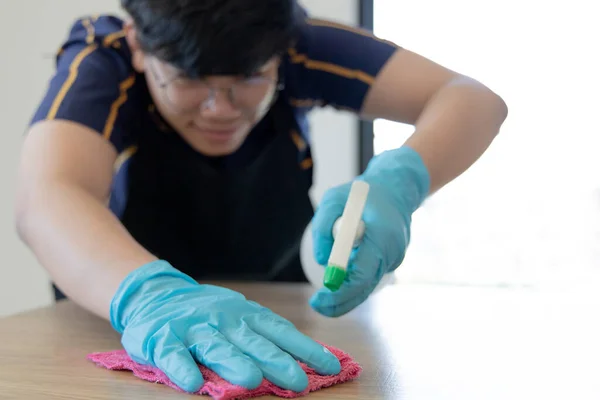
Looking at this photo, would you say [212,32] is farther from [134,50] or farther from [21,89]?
[21,89]

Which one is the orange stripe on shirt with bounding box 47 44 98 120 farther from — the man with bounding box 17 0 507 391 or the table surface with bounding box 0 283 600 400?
the table surface with bounding box 0 283 600 400

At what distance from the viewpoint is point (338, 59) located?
3.13 ft

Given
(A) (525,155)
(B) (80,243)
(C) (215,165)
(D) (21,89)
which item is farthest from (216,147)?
(D) (21,89)

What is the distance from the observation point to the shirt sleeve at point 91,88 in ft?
2.66

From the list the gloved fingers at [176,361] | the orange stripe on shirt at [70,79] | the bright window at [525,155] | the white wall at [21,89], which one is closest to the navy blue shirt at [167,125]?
the orange stripe on shirt at [70,79]

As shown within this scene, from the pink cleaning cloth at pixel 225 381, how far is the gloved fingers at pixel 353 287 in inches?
2.6

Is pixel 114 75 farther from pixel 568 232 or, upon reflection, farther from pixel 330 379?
pixel 568 232

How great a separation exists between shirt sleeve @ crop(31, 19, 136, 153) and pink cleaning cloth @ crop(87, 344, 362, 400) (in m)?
0.34

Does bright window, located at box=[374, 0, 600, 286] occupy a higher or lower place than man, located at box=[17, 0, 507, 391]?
lower

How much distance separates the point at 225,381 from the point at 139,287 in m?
0.17

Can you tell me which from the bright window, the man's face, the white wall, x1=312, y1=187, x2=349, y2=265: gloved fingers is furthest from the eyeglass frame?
the white wall

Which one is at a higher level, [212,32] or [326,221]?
[212,32]

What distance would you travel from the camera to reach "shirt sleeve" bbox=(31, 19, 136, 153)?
0.81 meters

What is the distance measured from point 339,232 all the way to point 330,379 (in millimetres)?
134
